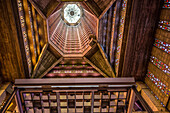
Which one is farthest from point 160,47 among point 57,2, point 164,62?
point 57,2

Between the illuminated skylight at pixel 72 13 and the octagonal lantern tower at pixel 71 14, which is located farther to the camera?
the illuminated skylight at pixel 72 13

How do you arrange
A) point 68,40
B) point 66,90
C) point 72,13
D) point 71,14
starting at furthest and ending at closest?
point 71,14, point 72,13, point 68,40, point 66,90

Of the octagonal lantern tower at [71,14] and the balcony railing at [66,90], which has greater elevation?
the octagonal lantern tower at [71,14]

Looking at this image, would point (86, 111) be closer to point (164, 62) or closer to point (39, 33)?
point (164, 62)

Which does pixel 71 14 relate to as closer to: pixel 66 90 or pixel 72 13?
pixel 72 13

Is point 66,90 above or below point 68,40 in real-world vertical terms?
above

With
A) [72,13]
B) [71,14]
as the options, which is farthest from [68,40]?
[72,13]

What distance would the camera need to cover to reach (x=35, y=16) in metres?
16.5

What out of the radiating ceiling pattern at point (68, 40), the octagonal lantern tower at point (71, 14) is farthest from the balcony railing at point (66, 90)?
the octagonal lantern tower at point (71, 14)

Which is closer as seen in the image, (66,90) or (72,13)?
(66,90)

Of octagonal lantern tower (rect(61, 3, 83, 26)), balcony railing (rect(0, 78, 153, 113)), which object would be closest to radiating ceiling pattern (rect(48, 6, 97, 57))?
octagonal lantern tower (rect(61, 3, 83, 26))

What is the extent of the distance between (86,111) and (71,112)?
3.14 ft

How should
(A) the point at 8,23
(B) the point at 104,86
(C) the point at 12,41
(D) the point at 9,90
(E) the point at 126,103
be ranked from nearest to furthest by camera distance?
(B) the point at 104,86 < (E) the point at 126,103 < (A) the point at 8,23 < (C) the point at 12,41 < (D) the point at 9,90

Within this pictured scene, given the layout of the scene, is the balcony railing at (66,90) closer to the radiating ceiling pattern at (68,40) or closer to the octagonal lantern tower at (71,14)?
the radiating ceiling pattern at (68,40)
